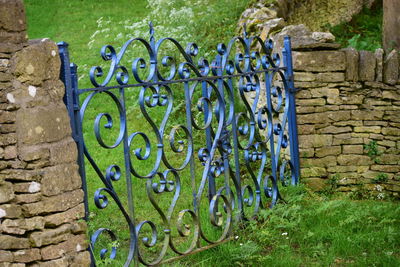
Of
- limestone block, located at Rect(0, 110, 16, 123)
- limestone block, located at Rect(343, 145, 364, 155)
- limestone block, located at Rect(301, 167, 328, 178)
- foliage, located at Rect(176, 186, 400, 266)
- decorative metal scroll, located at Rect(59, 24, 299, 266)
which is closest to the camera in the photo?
limestone block, located at Rect(0, 110, 16, 123)

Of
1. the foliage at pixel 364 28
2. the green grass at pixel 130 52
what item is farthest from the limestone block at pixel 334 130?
the foliage at pixel 364 28

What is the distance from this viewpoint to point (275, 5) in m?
8.92

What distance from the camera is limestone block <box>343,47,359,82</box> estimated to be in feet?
19.7

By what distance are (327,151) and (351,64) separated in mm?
880

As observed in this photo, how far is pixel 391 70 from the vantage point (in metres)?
6.05

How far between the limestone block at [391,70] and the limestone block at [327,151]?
2.68 ft

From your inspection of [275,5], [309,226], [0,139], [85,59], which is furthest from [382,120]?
[85,59]

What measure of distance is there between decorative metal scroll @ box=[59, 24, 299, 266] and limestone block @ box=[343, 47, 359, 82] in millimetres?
608

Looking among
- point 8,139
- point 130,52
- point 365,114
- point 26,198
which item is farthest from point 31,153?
point 130,52

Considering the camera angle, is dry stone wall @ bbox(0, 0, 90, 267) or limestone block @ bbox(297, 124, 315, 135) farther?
limestone block @ bbox(297, 124, 315, 135)

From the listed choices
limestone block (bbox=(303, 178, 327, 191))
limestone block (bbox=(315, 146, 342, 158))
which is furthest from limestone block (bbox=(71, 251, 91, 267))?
limestone block (bbox=(315, 146, 342, 158))

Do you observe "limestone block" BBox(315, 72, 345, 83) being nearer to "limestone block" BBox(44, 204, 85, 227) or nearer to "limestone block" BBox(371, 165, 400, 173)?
"limestone block" BBox(371, 165, 400, 173)

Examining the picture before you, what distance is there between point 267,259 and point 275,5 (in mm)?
5246

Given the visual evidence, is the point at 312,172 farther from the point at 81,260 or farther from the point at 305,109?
the point at 81,260
